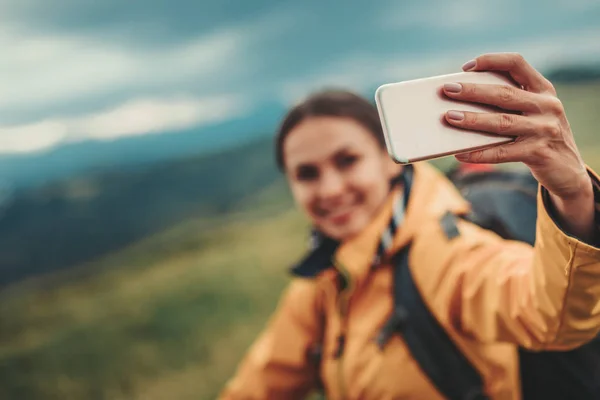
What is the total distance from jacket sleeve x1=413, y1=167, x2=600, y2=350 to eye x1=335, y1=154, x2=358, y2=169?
8.3 inches

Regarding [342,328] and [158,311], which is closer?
[342,328]

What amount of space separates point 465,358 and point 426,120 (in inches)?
17.7

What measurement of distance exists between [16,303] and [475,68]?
2.70 meters

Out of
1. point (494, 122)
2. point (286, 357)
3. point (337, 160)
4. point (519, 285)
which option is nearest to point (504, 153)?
point (494, 122)

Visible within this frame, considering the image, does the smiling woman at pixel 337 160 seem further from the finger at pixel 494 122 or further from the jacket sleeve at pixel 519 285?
the finger at pixel 494 122

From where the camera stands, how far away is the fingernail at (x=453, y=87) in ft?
1.49

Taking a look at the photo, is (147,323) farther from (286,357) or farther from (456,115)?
(456,115)

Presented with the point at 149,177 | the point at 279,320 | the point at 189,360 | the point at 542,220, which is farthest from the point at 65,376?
the point at 542,220

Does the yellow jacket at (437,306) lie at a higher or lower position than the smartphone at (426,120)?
lower

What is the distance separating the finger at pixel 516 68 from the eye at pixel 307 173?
0.47 metres

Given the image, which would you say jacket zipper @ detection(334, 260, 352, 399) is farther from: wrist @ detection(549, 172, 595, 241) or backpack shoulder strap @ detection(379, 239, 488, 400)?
wrist @ detection(549, 172, 595, 241)

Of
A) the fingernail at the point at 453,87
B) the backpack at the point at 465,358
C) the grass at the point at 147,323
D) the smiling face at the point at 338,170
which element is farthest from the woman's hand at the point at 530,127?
the grass at the point at 147,323

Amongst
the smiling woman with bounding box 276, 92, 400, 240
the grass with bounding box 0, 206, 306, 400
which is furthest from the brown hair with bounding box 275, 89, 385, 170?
the grass with bounding box 0, 206, 306, 400

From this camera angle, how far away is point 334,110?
909 millimetres
